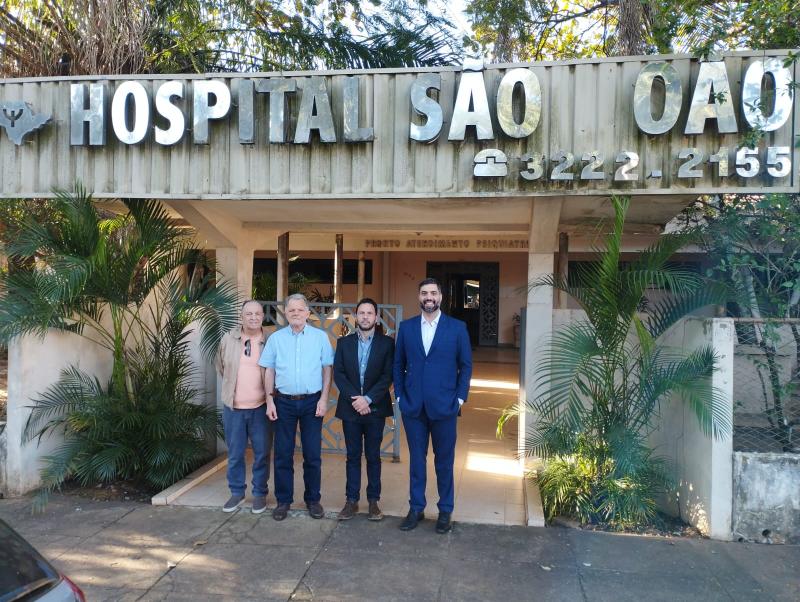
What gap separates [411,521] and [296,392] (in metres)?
1.27

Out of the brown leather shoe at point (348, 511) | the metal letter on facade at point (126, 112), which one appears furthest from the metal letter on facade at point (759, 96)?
the metal letter on facade at point (126, 112)

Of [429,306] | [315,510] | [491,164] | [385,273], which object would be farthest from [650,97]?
[385,273]

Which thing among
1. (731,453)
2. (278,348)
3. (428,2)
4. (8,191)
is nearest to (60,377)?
(8,191)

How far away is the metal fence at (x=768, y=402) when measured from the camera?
4815 millimetres

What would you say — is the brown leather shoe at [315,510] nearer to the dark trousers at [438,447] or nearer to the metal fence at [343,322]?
the dark trousers at [438,447]

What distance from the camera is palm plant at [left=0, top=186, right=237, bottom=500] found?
515 centimetres

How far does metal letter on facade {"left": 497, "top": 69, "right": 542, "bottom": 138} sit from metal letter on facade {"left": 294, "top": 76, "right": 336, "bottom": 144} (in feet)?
4.58

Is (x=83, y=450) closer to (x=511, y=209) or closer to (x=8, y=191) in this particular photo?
(x=8, y=191)

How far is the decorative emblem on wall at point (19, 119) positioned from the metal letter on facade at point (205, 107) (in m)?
1.38

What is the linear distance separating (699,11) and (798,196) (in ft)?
7.52

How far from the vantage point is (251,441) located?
5.02m

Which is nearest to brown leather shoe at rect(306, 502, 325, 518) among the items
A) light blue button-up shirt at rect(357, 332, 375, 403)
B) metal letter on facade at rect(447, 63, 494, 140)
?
light blue button-up shirt at rect(357, 332, 375, 403)

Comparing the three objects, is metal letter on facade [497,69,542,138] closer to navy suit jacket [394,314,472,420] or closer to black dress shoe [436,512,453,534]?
navy suit jacket [394,314,472,420]

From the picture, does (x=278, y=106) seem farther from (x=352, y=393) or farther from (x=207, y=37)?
(x=207, y=37)
